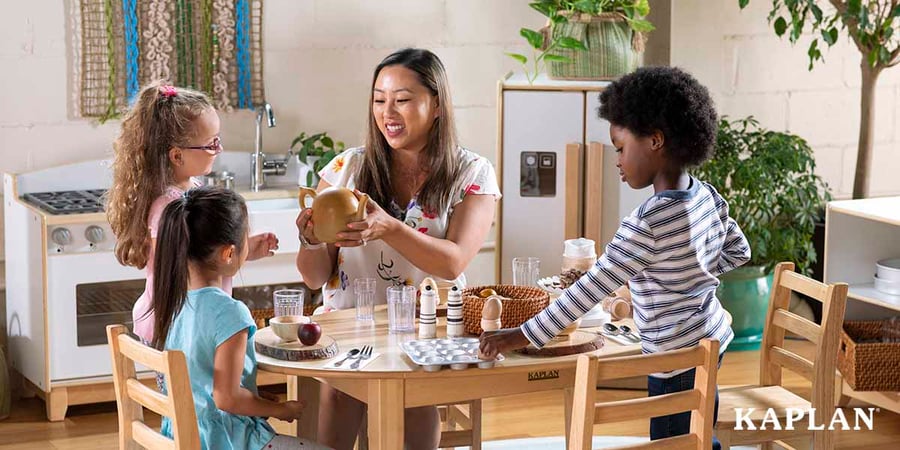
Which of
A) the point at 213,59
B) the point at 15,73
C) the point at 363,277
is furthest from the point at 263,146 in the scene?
the point at 363,277

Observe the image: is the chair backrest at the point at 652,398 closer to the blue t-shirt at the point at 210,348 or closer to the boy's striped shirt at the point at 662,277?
the boy's striped shirt at the point at 662,277

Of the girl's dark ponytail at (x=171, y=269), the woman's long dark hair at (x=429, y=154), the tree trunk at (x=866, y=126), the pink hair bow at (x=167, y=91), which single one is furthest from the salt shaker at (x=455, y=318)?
the tree trunk at (x=866, y=126)

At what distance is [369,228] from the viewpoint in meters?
2.79

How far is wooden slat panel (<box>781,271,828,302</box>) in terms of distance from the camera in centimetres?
308

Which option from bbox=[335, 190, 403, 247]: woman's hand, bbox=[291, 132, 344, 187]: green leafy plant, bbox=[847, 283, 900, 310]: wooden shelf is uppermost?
bbox=[291, 132, 344, 187]: green leafy plant

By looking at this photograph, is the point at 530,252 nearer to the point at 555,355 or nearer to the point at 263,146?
the point at 263,146

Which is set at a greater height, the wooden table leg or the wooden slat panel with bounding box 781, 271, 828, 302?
the wooden slat panel with bounding box 781, 271, 828, 302

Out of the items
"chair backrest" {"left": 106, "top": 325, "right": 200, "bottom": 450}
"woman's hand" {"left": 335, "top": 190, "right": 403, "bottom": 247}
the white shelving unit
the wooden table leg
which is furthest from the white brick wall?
"chair backrest" {"left": 106, "top": 325, "right": 200, "bottom": 450}

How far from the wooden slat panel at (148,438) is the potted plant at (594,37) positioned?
2.32 m

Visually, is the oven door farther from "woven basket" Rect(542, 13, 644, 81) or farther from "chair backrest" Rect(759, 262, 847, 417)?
"chair backrest" Rect(759, 262, 847, 417)

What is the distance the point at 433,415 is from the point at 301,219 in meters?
0.66

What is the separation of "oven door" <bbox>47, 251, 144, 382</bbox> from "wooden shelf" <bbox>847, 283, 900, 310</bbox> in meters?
2.45

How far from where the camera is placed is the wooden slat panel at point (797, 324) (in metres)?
3.07

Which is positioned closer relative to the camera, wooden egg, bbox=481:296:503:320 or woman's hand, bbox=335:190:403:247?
wooden egg, bbox=481:296:503:320
